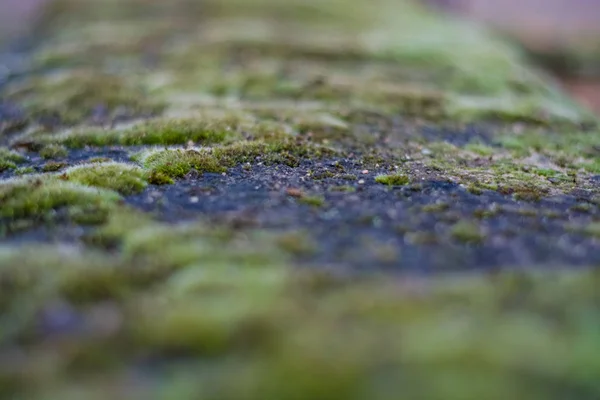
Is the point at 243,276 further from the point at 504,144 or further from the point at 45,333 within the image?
the point at 504,144

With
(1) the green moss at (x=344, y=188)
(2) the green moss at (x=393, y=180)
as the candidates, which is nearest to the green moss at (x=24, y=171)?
(1) the green moss at (x=344, y=188)

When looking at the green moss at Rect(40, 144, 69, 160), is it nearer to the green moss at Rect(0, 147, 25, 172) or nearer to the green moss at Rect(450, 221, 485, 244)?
the green moss at Rect(0, 147, 25, 172)

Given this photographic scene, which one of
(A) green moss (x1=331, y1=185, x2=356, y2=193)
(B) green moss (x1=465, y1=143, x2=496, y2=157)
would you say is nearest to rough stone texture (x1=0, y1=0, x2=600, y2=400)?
(A) green moss (x1=331, y1=185, x2=356, y2=193)

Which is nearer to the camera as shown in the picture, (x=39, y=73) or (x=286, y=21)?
(x=39, y=73)

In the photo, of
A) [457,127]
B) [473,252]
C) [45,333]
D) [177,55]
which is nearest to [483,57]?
[457,127]

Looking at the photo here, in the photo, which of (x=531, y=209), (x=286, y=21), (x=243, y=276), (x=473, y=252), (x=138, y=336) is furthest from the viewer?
(x=286, y=21)

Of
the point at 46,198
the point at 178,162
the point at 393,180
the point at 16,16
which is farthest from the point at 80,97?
the point at 16,16
